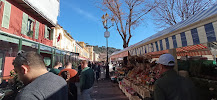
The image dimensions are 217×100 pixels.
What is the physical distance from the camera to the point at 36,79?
3.69 ft

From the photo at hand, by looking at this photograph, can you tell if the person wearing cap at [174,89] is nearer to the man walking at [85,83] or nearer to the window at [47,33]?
the man walking at [85,83]

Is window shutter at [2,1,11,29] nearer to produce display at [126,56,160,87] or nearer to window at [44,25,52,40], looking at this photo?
window at [44,25,52,40]

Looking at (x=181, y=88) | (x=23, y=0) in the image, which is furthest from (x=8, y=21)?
(x=181, y=88)

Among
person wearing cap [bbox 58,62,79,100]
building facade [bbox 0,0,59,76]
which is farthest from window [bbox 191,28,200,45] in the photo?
building facade [bbox 0,0,59,76]

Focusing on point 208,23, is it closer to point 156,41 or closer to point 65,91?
point 156,41

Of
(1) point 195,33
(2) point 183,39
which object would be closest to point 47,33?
(2) point 183,39

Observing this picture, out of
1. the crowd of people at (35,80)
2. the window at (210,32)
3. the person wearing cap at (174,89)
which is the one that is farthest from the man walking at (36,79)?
the window at (210,32)

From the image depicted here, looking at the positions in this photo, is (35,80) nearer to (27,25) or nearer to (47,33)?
(27,25)

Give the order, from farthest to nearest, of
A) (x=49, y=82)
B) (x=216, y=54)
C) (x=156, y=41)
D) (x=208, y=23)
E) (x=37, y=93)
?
(x=216, y=54) → (x=156, y=41) → (x=208, y=23) → (x=49, y=82) → (x=37, y=93)

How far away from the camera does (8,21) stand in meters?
7.25

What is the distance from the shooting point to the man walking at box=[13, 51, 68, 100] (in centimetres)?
105

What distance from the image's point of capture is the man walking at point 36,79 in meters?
1.05

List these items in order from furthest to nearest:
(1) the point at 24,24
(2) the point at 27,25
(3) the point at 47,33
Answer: (3) the point at 47,33 < (2) the point at 27,25 < (1) the point at 24,24

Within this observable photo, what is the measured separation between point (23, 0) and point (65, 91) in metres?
9.34
